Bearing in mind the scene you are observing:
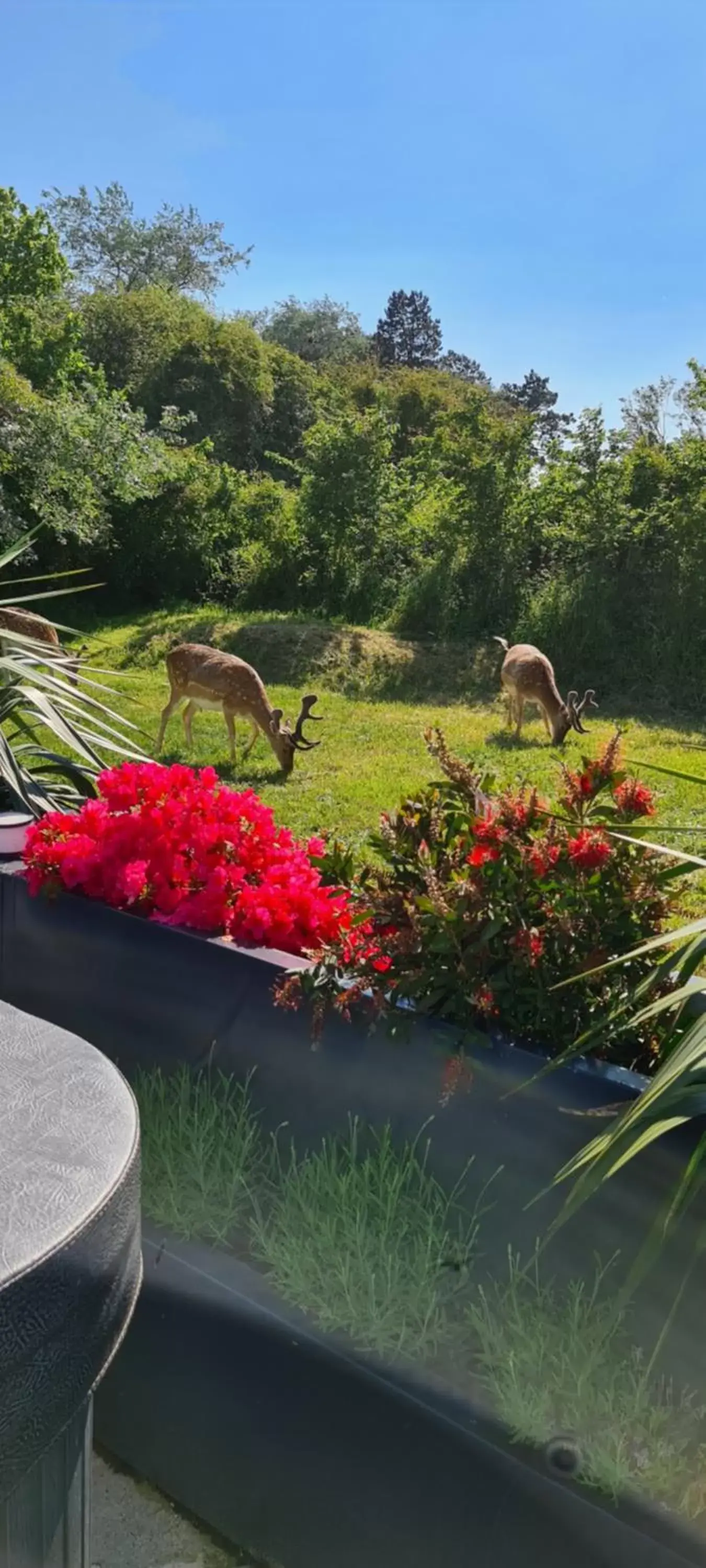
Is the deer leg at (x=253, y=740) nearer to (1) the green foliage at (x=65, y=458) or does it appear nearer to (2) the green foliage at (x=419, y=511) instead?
(2) the green foliage at (x=419, y=511)

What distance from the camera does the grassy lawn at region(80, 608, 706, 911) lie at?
23.4ft

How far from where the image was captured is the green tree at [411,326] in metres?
48.3

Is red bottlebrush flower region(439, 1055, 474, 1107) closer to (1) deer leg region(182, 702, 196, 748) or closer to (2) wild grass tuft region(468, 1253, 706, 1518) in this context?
(2) wild grass tuft region(468, 1253, 706, 1518)

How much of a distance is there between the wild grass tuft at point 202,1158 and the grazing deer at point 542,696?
7516 millimetres

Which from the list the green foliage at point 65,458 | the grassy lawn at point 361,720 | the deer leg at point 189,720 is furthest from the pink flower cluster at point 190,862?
the green foliage at point 65,458

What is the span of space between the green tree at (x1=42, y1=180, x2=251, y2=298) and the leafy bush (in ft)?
118

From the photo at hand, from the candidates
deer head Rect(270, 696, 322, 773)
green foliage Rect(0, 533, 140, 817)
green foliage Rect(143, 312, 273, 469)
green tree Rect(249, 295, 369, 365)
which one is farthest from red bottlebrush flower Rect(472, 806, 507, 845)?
green tree Rect(249, 295, 369, 365)

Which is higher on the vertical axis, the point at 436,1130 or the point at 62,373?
the point at 62,373

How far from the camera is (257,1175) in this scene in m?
1.80

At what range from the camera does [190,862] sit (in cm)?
202

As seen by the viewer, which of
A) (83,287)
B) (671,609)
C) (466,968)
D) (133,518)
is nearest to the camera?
(466,968)

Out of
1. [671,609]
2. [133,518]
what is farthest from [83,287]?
[671,609]

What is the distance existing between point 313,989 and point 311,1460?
0.67m

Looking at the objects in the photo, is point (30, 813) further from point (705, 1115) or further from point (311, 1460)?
point (705, 1115)
